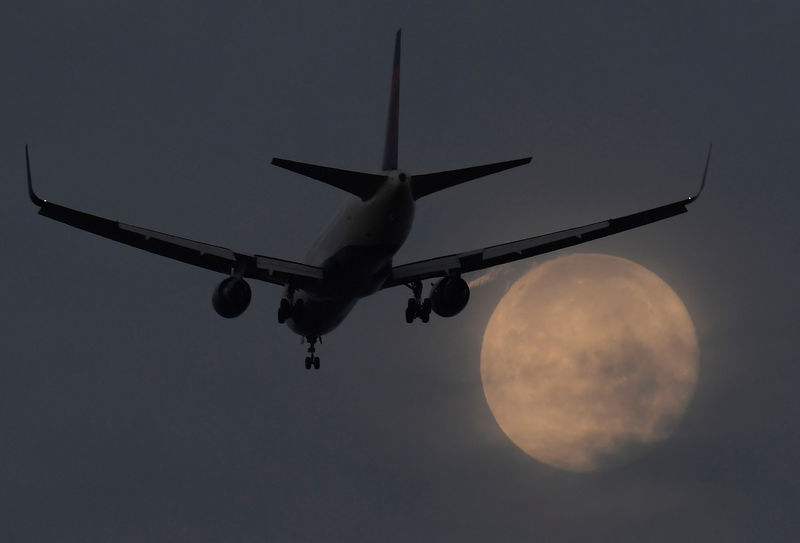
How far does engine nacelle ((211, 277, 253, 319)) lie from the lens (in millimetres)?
48188

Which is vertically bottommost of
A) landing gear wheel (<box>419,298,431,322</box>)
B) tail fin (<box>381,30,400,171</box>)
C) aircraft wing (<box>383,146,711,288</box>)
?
landing gear wheel (<box>419,298,431,322</box>)

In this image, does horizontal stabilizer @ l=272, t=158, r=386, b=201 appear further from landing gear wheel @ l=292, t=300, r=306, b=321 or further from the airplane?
landing gear wheel @ l=292, t=300, r=306, b=321

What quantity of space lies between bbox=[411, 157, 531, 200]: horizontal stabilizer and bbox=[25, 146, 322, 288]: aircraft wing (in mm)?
6763

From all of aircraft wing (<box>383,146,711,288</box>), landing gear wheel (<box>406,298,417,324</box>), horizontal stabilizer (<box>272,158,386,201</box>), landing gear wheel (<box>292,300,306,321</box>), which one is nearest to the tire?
landing gear wheel (<box>292,300,306,321</box>)

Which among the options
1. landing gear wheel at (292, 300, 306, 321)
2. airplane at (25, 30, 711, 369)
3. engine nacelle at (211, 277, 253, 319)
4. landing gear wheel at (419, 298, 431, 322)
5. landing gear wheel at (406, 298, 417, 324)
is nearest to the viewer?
airplane at (25, 30, 711, 369)

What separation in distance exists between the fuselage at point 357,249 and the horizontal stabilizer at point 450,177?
396mm

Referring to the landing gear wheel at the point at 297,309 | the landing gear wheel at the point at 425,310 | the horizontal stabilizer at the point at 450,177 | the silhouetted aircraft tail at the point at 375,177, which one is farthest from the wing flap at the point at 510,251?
the horizontal stabilizer at the point at 450,177

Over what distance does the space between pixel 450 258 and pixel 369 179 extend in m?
6.53

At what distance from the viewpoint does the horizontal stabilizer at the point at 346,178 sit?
42.9 metres

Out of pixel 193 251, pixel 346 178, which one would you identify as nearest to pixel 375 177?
pixel 346 178

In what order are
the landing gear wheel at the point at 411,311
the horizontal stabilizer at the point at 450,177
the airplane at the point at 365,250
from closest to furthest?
the horizontal stabilizer at the point at 450,177 < the airplane at the point at 365,250 < the landing gear wheel at the point at 411,311

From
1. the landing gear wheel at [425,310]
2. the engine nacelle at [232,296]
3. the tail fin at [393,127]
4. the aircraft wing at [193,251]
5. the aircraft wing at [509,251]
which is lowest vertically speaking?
the engine nacelle at [232,296]

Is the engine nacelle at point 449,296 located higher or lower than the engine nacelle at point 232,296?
higher

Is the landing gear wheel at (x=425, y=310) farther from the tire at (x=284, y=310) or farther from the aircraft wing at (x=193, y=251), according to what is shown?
the tire at (x=284, y=310)
